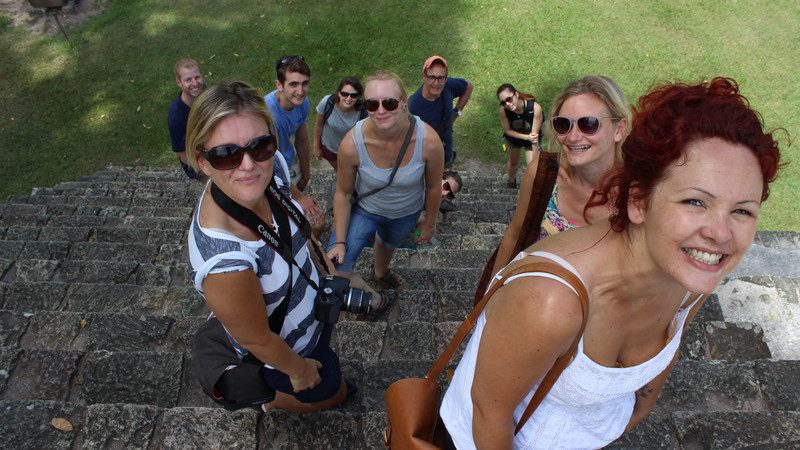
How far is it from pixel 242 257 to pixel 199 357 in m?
0.73

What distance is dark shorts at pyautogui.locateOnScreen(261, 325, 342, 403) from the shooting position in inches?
85.0

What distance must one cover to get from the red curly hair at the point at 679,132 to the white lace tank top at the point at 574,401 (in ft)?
1.03

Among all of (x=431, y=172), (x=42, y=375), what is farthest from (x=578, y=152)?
(x=42, y=375)

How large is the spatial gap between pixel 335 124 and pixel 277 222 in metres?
2.93

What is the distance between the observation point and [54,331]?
3.08 m

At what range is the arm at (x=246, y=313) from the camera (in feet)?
5.42

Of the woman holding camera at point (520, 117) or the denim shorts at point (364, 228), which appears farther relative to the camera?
the woman holding camera at point (520, 117)

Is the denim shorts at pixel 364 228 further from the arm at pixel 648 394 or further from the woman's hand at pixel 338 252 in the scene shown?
the arm at pixel 648 394

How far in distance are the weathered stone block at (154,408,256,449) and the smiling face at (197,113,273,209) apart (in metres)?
1.10

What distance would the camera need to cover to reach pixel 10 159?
8.57m

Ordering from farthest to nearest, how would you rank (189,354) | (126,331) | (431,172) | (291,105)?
(291,105)
(431,172)
(126,331)
(189,354)

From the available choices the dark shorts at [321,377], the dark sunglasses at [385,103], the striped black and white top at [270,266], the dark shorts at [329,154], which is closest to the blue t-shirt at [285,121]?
the dark shorts at [329,154]

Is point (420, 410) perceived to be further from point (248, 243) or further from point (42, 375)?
point (42, 375)

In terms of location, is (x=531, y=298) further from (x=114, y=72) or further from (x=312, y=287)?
(x=114, y=72)
